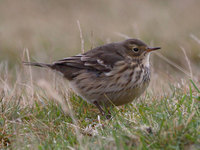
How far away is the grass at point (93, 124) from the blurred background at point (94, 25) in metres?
5.77

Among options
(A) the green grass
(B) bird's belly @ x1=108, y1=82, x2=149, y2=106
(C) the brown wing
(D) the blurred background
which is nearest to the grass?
(A) the green grass

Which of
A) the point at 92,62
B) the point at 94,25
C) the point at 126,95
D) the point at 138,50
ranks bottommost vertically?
the point at 126,95

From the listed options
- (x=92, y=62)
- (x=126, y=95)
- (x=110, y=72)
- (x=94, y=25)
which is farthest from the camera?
(x=94, y=25)

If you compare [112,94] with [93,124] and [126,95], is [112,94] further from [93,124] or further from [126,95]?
[93,124]

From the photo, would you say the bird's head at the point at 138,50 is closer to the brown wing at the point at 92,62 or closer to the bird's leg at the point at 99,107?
the brown wing at the point at 92,62

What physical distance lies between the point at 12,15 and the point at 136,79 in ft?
45.2

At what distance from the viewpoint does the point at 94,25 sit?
16.1 m

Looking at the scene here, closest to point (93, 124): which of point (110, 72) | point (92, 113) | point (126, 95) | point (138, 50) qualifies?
point (92, 113)

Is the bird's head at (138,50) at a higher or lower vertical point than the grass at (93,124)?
higher

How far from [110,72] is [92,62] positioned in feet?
1.25

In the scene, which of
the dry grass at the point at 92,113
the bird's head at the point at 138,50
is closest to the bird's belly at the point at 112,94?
the dry grass at the point at 92,113

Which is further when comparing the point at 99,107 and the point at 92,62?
the point at 92,62

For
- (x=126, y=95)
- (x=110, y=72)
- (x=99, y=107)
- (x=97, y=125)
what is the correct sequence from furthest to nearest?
1. (x=110, y=72)
2. (x=99, y=107)
3. (x=126, y=95)
4. (x=97, y=125)

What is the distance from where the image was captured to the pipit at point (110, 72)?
5.59 metres
